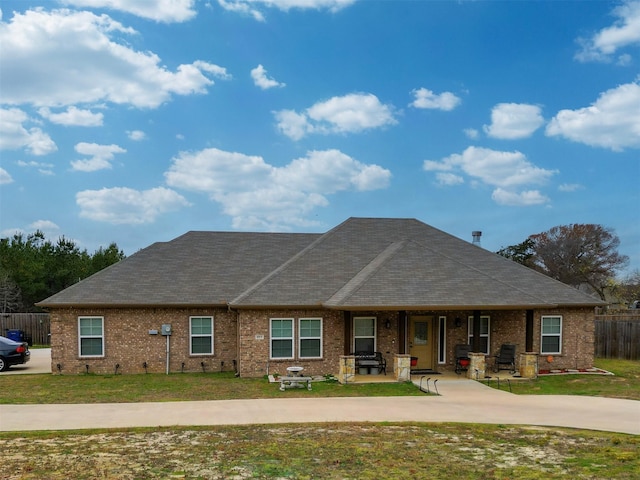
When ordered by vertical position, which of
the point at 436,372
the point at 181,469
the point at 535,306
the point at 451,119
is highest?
the point at 451,119

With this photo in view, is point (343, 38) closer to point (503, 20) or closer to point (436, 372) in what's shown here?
point (503, 20)

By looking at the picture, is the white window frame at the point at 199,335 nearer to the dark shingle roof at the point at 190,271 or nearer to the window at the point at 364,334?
the dark shingle roof at the point at 190,271

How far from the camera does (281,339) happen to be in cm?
1661

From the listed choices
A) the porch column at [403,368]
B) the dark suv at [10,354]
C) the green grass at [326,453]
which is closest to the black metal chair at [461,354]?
the porch column at [403,368]

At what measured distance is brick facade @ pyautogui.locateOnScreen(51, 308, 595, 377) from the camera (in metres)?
16.5

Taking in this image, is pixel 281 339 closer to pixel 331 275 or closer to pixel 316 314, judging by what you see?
pixel 316 314

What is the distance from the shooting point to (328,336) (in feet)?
55.2

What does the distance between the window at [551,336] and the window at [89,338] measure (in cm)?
1525

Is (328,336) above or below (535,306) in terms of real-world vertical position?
below

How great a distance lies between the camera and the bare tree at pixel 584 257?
181 ft

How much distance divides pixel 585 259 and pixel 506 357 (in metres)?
44.8

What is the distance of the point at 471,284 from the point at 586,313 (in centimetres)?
509

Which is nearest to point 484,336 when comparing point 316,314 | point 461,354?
point 461,354

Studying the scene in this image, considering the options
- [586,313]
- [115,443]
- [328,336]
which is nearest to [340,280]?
[328,336]
